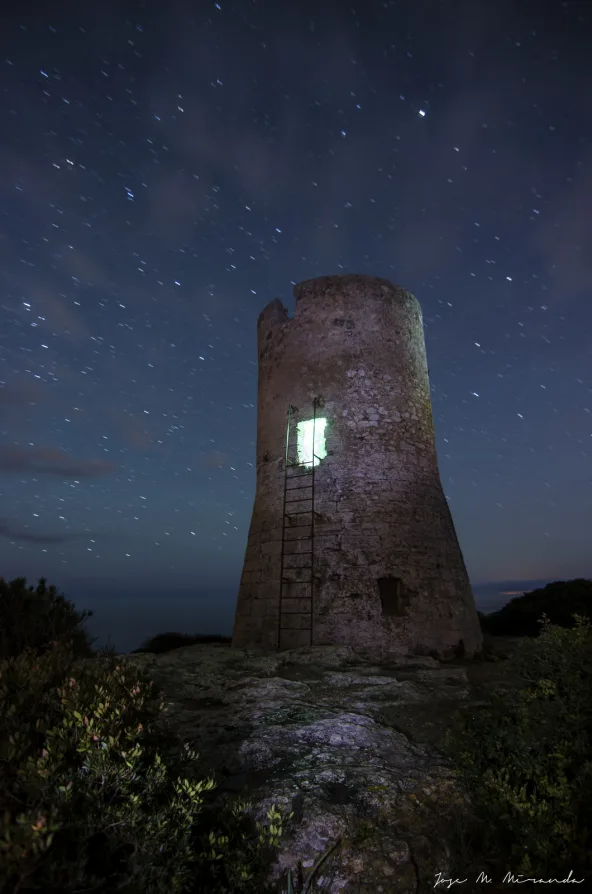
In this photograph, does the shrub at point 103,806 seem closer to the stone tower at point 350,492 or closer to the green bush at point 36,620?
the green bush at point 36,620

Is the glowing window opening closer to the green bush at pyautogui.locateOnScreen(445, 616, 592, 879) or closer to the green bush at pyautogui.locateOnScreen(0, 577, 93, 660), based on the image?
the green bush at pyautogui.locateOnScreen(0, 577, 93, 660)

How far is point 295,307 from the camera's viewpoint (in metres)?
12.3

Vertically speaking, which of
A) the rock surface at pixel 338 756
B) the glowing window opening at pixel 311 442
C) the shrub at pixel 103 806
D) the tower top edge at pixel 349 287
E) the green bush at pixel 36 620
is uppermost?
the tower top edge at pixel 349 287

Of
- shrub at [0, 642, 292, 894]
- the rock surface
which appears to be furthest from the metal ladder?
shrub at [0, 642, 292, 894]

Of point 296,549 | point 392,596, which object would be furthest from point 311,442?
point 392,596

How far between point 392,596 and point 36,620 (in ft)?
22.5

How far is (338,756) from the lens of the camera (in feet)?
13.5

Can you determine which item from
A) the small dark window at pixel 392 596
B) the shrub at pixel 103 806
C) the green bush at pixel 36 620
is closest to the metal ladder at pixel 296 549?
the small dark window at pixel 392 596

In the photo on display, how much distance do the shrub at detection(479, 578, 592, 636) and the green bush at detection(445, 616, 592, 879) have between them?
15667 millimetres

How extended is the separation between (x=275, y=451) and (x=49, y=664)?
8.39m

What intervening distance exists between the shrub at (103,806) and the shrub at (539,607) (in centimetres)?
1784

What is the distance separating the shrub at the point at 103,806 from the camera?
199cm

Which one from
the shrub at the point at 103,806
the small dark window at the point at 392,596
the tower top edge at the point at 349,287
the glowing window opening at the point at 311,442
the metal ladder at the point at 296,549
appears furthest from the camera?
the tower top edge at the point at 349,287

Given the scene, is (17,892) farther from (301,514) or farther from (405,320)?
(405,320)
